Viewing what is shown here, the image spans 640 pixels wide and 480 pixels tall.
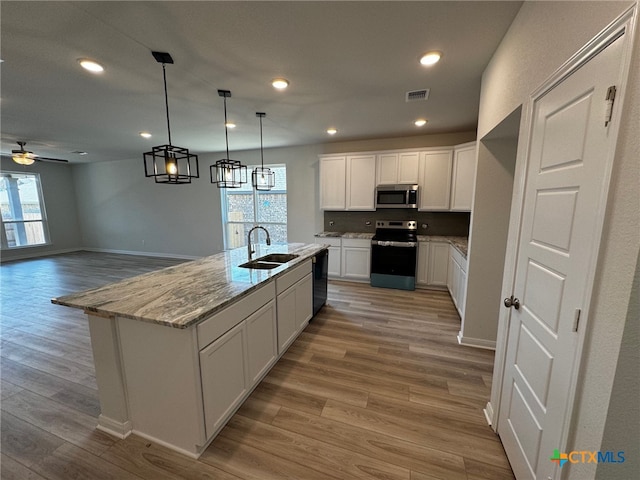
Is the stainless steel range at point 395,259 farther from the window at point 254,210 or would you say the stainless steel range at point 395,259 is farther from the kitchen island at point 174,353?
the kitchen island at point 174,353

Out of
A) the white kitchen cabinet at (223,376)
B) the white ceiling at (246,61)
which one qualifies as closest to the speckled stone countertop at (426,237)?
the white ceiling at (246,61)

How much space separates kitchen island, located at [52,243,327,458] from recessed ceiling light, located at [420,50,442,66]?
2325 mm

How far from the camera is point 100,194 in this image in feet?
25.1

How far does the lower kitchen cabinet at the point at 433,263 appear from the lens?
4.28 meters

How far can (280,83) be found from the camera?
252cm

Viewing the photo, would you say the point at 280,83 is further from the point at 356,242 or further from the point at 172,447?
the point at 172,447

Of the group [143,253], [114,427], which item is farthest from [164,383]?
[143,253]

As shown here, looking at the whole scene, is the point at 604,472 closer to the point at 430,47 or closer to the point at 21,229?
the point at 430,47

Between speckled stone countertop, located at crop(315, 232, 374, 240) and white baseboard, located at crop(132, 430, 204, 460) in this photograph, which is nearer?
white baseboard, located at crop(132, 430, 204, 460)

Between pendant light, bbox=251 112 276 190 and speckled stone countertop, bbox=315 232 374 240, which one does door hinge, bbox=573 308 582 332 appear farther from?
speckled stone countertop, bbox=315 232 374 240

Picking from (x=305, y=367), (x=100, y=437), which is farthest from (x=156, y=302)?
(x=305, y=367)

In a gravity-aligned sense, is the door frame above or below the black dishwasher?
above

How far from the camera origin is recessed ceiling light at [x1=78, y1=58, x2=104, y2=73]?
7.03 feet

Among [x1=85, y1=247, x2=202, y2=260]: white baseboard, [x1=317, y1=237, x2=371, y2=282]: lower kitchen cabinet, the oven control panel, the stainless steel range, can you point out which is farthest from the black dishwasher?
[x1=85, y1=247, x2=202, y2=260]: white baseboard
